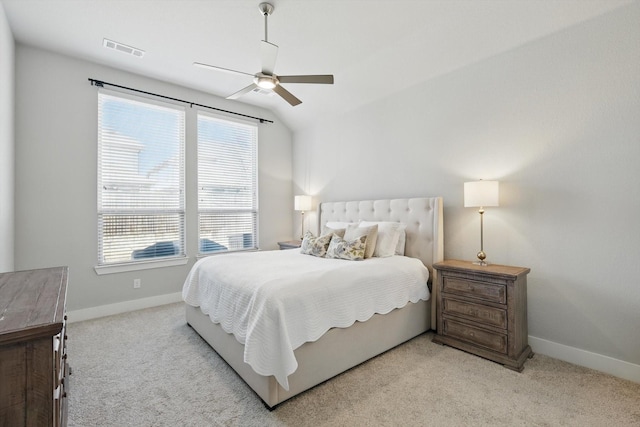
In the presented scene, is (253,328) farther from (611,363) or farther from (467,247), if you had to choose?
(611,363)

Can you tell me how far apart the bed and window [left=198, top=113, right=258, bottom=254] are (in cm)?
157

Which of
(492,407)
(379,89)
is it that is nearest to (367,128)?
(379,89)

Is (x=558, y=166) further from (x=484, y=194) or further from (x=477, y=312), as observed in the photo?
(x=477, y=312)

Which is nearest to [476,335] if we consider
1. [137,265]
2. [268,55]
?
[268,55]

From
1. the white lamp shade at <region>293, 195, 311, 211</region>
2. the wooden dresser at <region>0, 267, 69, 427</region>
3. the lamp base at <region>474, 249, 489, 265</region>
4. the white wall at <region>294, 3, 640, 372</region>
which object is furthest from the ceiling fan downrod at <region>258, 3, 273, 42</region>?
the lamp base at <region>474, 249, 489, 265</region>

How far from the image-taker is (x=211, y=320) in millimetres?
2543

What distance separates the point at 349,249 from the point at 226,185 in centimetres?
259

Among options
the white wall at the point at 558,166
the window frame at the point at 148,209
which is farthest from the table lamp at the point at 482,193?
the window frame at the point at 148,209

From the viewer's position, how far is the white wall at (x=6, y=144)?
2.48m

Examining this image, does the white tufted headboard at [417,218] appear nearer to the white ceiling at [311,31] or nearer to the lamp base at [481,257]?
the lamp base at [481,257]

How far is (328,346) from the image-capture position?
210cm

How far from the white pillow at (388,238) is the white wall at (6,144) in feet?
11.2

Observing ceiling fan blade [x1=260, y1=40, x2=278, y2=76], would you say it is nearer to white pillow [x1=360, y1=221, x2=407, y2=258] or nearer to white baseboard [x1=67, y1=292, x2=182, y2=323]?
white pillow [x1=360, y1=221, x2=407, y2=258]

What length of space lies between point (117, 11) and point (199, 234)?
2778 mm
